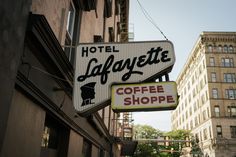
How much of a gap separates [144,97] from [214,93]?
4896 centimetres

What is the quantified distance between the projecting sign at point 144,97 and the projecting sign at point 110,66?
15 centimetres

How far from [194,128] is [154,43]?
5666 cm

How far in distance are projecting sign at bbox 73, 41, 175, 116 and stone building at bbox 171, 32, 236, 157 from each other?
4547 cm

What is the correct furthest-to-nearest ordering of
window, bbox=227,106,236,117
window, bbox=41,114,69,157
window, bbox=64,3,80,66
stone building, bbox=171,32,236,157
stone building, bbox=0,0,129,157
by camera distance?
window, bbox=227,106,236,117 → stone building, bbox=171,32,236,157 → window, bbox=64,3,80,66 → window, bbox=41,114,69,157 → stone building, bbox=0,0,129,157

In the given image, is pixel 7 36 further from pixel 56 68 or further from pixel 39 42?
pixel 56 68

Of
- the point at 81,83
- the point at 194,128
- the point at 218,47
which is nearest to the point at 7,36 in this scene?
the point at 81,83

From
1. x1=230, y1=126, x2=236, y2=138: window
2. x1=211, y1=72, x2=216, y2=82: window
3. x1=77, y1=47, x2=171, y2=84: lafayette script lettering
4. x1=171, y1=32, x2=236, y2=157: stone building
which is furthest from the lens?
x1=211, y1=72, x2=216, y2=82: window

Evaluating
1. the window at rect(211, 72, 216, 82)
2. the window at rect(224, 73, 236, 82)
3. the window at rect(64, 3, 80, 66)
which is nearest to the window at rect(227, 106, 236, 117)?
the window at rect(224, 73, 236, 82)

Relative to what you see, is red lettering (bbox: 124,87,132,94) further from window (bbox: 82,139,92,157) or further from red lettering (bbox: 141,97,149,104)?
window (bbox: 82,139,92,157)

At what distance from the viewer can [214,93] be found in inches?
1954

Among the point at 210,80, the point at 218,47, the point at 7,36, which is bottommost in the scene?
the point at 7,36

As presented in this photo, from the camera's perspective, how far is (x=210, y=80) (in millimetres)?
50406

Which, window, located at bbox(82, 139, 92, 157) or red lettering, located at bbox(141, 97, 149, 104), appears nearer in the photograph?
red lettering, located at bbox(141, 97, 149, 104)

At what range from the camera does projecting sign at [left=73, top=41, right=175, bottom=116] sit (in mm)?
4270
